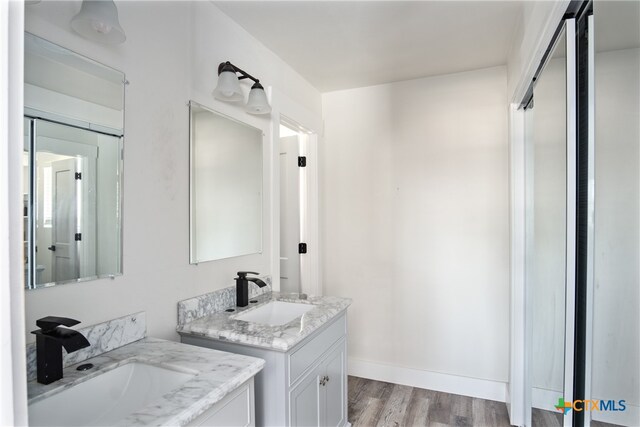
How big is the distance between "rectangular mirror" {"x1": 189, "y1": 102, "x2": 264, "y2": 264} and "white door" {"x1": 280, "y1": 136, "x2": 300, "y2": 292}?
76 centimetres

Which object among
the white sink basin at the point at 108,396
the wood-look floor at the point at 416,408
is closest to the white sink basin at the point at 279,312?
the white sink basin at the point at 108,396

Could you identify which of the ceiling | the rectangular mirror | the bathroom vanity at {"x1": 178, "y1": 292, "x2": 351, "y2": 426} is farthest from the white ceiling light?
the bathroom vanity at {"x1": 178, "y1": 292, "x2": 351, "y2": 426}

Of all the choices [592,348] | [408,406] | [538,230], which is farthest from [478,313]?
[592,348]

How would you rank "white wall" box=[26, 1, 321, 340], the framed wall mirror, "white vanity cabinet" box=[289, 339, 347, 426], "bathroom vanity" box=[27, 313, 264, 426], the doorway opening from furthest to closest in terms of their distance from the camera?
the doorway opening, "white vanity cabinet" box=[289, 339, 347, 426], "white wall" box=[26, 1, 321, 340], the framed wall mirror, "bathroom vanity" box=[27, 313, 264, 426]

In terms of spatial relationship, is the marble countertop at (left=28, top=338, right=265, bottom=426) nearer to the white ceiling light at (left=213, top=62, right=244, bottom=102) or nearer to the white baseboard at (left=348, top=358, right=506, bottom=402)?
the white ceiling light at (left=213, top=62, right=244, bottom=102)

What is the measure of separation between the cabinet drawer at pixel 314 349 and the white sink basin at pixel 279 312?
178 millimetres

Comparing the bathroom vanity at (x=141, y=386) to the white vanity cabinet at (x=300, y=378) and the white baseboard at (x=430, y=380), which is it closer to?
the white vanity cabinet at (x=300, y=378)

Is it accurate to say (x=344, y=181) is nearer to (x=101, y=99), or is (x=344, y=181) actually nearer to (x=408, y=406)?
(x=408, y=406)

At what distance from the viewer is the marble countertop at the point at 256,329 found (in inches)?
53.7

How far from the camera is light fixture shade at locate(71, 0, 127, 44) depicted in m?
1.11

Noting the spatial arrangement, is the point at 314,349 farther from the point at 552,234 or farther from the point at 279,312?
the point at 552,234

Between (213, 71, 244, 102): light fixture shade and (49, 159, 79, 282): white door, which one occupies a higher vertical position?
(213, 71, 244, 102): light fixture shade

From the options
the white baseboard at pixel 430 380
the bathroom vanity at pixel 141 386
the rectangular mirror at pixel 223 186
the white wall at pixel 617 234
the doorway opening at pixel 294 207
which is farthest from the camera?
the doorway opening at pixel 294 207

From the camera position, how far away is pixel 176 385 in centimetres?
109
